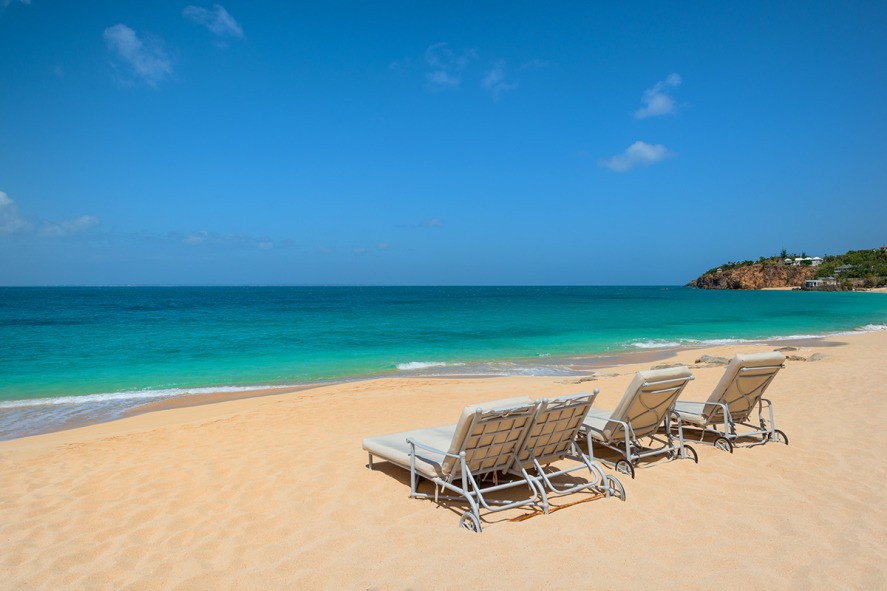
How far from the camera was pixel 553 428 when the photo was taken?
5.17 meters

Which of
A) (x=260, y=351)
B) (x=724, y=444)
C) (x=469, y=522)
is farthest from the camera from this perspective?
(x=260, y=351)

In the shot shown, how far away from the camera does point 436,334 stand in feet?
95.9

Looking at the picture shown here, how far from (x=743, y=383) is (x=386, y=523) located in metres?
4.97

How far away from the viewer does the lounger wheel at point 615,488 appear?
5096 mm

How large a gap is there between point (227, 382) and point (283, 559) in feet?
43.3

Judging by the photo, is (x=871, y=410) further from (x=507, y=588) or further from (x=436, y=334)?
(x=436, y=334)

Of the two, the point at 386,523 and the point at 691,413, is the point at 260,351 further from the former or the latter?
the point at 386,523

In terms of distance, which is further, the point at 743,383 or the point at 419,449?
the point at 743,383

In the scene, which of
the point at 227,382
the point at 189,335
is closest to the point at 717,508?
the point at 227,382

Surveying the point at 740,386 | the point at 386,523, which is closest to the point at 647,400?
the point at 740,386

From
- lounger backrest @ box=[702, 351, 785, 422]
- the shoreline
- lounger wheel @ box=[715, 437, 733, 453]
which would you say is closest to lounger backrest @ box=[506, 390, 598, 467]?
lounger backrest @ box=[702, 351, 785, 422]

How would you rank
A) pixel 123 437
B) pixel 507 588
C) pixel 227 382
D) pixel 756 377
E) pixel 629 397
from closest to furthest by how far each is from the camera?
pixel 507 588, pixel 629 397, pixel 756 377, pixel 123 437, pixel 227 382

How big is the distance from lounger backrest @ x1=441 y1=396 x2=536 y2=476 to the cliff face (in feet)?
467

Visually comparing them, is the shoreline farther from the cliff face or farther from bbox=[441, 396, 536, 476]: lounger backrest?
the cliff face
